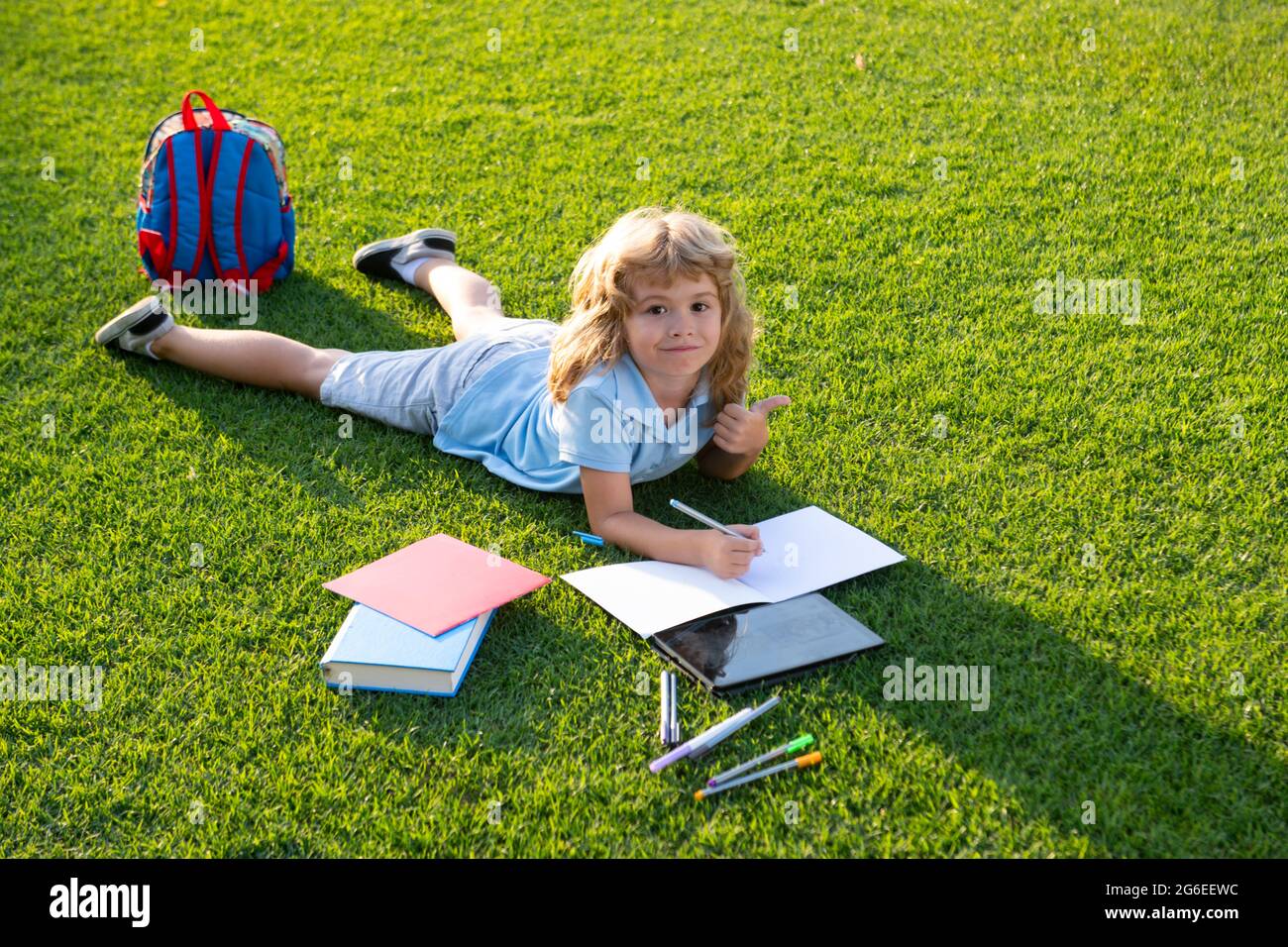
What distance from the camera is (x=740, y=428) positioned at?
3.66 meters

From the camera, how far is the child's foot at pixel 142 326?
456cm

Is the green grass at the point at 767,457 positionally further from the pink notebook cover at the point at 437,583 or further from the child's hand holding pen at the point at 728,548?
the child's hand holding pen at the point at 728,548

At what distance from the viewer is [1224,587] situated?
3.29m

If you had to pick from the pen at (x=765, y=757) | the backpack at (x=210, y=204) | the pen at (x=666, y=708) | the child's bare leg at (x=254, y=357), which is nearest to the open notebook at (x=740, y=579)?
the pen at (x=666, y=708)

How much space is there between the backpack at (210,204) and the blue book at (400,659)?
2629mm

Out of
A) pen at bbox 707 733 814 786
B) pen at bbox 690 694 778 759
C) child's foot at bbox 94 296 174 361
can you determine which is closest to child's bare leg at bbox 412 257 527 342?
child's foot at bbox 94 296 174 361

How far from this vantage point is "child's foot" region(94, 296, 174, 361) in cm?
456

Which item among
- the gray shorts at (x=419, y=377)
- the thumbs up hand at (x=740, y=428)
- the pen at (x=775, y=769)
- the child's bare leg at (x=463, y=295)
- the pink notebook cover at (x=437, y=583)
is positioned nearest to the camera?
the pen at (x=775, y=769)

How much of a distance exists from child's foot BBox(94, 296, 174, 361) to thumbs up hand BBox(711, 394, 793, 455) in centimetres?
235

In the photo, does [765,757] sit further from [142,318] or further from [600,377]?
[142,318]

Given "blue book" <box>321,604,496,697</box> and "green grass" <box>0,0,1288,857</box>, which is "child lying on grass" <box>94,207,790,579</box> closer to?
"green grass" <box>0,0,1288,857</box>

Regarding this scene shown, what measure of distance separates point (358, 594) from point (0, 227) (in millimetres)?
3811
